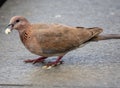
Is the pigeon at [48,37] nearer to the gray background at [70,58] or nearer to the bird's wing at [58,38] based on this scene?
the bird's wing at [58,38]

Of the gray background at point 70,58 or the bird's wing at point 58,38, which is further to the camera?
the bird's wing at point 58,38

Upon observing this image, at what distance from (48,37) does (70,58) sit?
439 millimetres

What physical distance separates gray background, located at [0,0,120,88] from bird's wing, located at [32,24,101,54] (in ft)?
0.68

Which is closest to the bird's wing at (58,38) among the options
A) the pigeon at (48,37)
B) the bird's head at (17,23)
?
the pigeon at (48,37)

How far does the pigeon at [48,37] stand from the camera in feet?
11.5

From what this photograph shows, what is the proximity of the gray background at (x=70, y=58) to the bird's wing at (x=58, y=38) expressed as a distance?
21 cm

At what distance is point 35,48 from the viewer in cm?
351

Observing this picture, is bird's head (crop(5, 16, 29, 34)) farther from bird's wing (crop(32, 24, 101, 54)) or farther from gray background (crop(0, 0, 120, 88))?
gray background (crop(0, 0, 120, 88))

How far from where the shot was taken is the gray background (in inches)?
133

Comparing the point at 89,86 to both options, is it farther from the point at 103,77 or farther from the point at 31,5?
the point at 31,5

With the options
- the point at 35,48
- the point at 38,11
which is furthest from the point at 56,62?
the point at 38,11

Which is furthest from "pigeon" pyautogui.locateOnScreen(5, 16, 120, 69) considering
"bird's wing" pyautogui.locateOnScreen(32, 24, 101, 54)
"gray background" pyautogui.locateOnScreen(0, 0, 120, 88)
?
"gray background" pyautogui.locateOnScreen(0, 0, 120, 88)

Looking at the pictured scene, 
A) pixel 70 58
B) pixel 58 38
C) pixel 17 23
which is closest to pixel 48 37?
pixel 58 38

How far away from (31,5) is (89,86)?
277 cm
